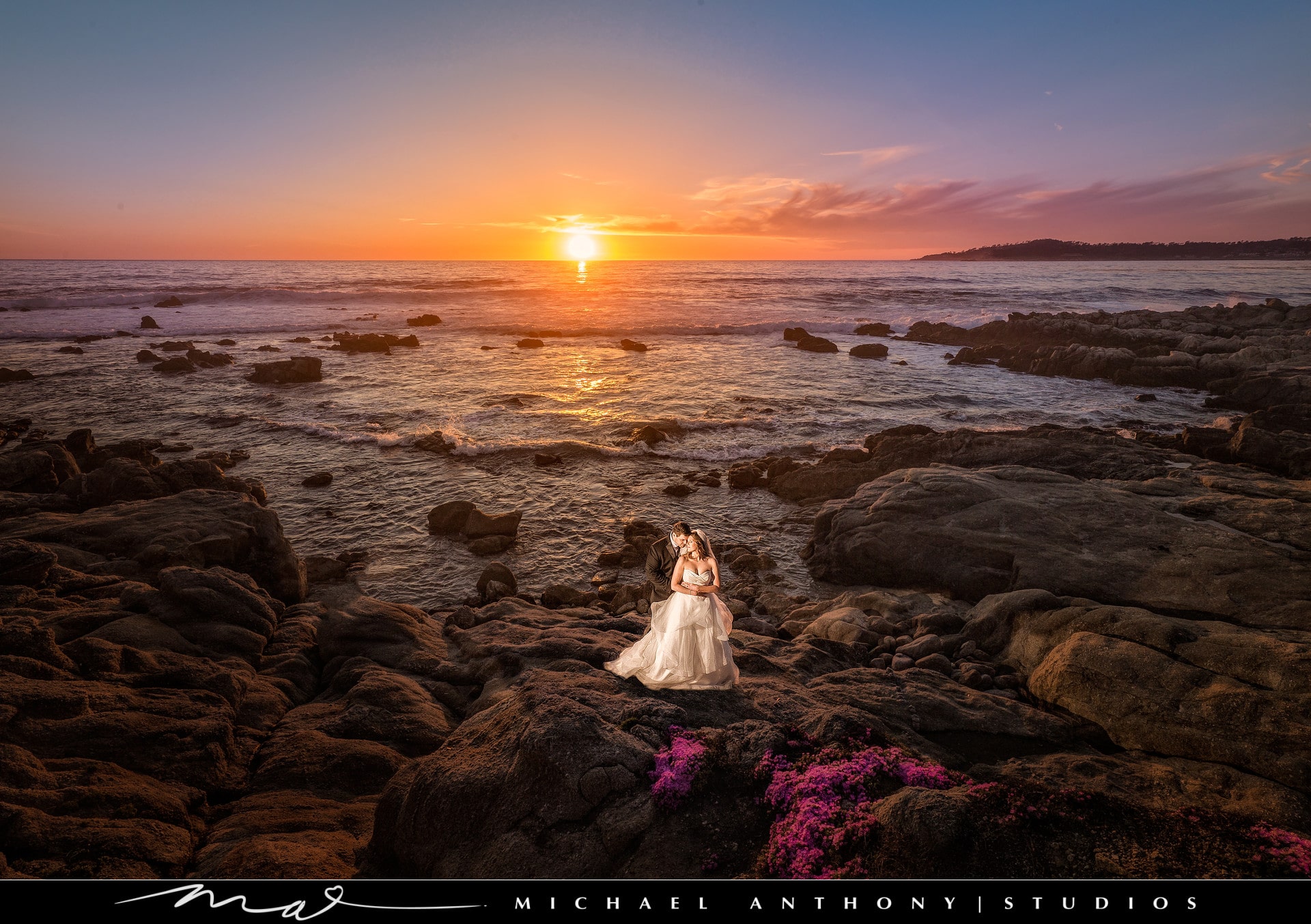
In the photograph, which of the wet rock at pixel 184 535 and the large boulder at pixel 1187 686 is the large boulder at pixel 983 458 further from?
the wet rock at pixel 184 535

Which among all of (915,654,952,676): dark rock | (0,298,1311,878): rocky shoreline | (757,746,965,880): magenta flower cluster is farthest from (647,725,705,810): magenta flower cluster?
(915,654,952,676): dark rock

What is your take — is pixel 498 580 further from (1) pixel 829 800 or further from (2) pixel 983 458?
(2) pixel 983 458

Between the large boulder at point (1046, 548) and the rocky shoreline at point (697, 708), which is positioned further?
the large boulder at point (1046, 548)

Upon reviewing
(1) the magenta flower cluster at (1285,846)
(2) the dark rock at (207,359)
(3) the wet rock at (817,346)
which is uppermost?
(3) the wet rock at (817,346)

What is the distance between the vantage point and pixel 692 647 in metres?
7.86

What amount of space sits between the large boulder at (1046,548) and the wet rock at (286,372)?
32975mm

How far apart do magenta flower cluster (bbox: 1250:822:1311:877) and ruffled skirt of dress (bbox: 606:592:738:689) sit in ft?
16.5

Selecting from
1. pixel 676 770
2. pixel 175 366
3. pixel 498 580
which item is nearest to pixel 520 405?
pixel 498 580

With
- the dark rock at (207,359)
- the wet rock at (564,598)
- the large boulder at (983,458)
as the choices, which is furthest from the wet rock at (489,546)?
the dark rock at (207,359)

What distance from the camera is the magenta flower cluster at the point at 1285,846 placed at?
14.5 ft

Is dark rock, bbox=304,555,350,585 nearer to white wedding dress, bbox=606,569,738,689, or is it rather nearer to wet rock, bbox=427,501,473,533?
wet rock, bbox=427,501,473,533

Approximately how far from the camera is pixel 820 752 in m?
5.85

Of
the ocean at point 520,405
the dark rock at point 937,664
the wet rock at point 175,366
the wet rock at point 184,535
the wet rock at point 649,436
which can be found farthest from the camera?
the wet rock at point 175,366
